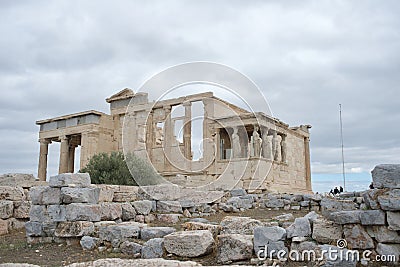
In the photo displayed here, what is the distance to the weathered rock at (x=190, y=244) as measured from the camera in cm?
549

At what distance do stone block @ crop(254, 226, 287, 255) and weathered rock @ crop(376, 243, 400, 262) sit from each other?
1199 millimetres

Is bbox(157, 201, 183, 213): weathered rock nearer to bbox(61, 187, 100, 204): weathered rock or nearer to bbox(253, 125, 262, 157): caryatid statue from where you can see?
bbox(61, 187, 100, 204): weathered rock

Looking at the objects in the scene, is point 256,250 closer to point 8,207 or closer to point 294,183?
point 8,207

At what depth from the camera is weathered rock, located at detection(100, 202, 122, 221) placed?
8.09 meters

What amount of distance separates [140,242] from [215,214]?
18.0 feet

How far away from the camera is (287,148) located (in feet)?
80.3

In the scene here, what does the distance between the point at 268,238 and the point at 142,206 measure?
202 inches

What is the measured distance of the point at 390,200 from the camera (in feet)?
16.0

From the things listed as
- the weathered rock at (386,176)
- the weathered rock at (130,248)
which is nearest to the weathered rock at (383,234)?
the weathered rock at (386,176)

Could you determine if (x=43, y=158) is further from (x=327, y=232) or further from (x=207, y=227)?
(x=327, y=232)

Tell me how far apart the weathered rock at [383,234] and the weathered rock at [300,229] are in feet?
2.51

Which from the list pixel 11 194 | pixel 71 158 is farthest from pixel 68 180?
pixel 71 158

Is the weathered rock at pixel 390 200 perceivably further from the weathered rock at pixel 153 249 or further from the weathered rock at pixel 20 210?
the weathered rock at pixel 20 210

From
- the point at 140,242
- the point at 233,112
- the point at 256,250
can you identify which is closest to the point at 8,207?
the point at 140,242
